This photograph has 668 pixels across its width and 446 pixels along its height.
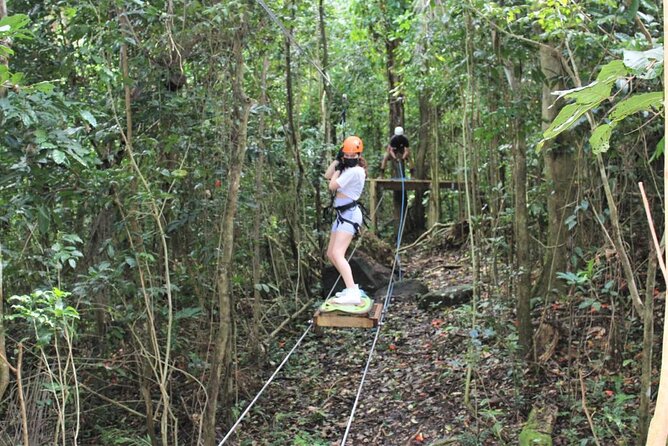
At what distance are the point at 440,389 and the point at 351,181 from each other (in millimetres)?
1932

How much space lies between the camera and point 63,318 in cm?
316

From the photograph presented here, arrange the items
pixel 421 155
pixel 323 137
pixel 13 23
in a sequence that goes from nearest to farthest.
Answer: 1. pixel 13 23
2. pixel 323 137
3. pixel 421 155

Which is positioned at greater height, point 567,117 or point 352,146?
point 567,117

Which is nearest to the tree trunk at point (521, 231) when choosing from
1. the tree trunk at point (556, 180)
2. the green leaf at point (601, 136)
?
the tree trunk at point (556, 180)

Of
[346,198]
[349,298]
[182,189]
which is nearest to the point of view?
[182,189]

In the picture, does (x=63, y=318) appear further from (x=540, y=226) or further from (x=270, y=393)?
(x=540, y=226)

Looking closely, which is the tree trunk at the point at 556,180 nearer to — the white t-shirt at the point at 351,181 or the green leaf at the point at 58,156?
the white t-shirt at the point at 351,181

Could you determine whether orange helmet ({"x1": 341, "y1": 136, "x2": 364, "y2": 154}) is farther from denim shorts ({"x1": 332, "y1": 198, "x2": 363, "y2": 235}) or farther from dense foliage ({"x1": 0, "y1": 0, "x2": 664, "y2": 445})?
dense foliage ({"x1": 0, "y1": 0, "x2": 664, "y2": 445})

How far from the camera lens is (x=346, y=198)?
573 centimetres

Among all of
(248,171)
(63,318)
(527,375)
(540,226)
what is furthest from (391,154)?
(63,318)

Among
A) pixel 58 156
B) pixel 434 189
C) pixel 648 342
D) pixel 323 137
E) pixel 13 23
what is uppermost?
pixel 13 23

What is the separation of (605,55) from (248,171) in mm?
3073

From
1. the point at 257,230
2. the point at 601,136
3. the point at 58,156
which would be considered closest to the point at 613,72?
the point at 601,136

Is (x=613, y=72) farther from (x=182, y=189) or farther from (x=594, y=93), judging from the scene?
(x=182, y=189)
